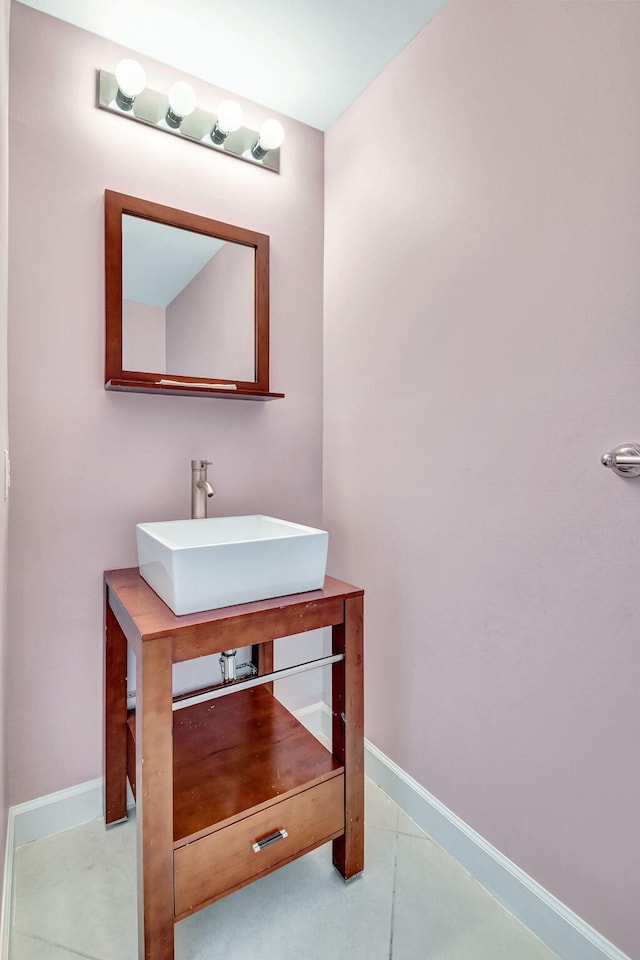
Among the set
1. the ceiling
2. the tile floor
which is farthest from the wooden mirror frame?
the tile floor

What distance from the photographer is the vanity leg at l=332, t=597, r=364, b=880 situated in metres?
1.29

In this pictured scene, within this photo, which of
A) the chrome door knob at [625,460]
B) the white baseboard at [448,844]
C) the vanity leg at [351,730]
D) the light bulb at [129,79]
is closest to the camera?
the chrome door knob at [625,460]

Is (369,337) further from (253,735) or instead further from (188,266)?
(253,735)

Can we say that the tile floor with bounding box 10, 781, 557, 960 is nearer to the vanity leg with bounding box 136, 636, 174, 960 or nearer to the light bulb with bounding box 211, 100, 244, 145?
the vanity leg with bounding box 136, 636, 174, 960

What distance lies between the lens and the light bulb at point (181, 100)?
149cm

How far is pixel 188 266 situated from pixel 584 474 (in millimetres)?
1340

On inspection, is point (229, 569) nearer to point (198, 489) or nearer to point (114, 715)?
point (198, 489)

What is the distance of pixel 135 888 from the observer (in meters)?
1.29

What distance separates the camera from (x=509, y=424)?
47.2 inches

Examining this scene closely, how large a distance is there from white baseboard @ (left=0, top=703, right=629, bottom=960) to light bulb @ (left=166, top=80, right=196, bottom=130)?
2.12 m

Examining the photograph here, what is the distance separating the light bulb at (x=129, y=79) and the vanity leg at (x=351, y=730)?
1.62m

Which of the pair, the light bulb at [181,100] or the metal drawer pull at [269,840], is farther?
the light bulb at [181,100]

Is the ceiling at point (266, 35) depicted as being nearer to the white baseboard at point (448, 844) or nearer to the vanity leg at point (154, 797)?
the vanity leg at point (154, 797)

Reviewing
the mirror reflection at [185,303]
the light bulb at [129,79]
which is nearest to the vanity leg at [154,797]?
the mirror reflection at [185,303]
